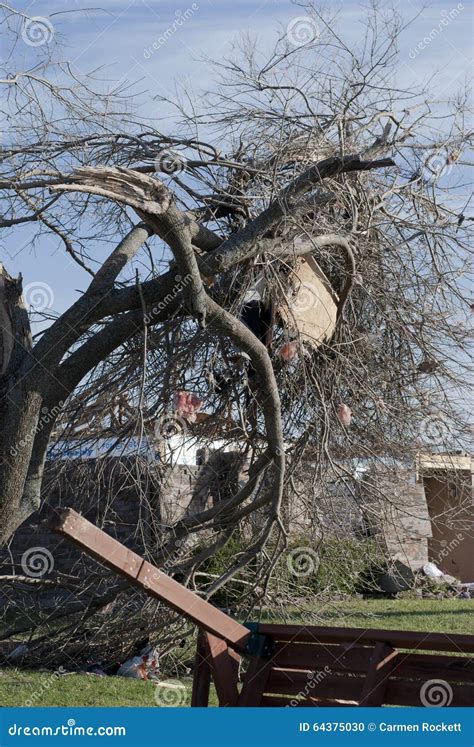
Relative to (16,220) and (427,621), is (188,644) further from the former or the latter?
(16,220)

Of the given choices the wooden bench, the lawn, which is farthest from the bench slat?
the lawn

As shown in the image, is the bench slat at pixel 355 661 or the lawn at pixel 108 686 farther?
the lawn at pixel 108 686

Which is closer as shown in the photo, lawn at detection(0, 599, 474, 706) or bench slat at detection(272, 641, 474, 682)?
bench slat at detection(272, 641, 474, 682)

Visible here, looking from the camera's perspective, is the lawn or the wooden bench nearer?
the wooden bench

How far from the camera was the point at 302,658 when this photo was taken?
489cm

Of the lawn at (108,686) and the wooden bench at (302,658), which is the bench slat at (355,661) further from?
the lawn at (108,686)

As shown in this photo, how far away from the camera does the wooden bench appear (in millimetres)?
4211

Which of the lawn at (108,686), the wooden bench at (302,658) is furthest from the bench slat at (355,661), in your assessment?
the lawn at (108,686)

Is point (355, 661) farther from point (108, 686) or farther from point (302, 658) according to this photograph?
point (108, 686)

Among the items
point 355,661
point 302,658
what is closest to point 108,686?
point 302,658

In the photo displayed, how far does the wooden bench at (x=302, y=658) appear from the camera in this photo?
4211 millimetres

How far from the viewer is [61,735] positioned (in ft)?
14.8

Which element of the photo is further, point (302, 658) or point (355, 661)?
point (302, 658)

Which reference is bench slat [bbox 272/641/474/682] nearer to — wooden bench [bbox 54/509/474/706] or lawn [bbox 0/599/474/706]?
wooden bench [bbox 54/509/474/706]
